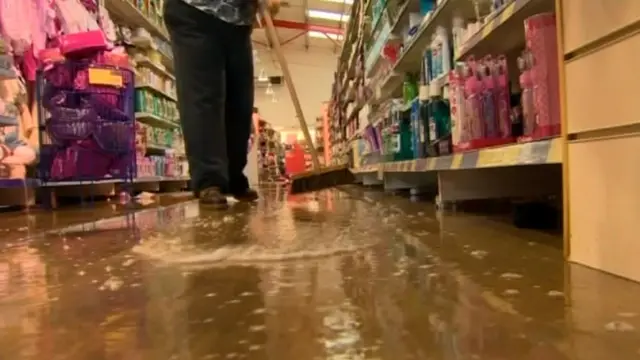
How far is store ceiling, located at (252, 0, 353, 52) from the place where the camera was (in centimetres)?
1175

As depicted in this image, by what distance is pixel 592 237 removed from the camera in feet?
3.16

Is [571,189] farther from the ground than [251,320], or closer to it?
farther from the ground

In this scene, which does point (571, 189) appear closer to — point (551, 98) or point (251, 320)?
point (551, 98)

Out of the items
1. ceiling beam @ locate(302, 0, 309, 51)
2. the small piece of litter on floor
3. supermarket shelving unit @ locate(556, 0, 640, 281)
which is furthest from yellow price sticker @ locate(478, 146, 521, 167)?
ceiling beam @ locate(302, 0, 309, 51)

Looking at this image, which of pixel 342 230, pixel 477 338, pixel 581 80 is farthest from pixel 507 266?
pixel 342 230

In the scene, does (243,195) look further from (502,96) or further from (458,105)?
(502,96)

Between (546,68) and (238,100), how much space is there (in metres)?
1.98

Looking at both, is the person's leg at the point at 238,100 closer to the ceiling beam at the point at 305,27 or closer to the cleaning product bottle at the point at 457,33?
the cleaning product bottle at the point at 457,33

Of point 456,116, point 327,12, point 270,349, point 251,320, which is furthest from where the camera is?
point 327,12

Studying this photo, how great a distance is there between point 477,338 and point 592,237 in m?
0.45

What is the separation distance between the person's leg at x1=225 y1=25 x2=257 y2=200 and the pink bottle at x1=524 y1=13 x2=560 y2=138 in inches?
69.6

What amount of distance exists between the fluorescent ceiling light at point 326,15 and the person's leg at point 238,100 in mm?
9470

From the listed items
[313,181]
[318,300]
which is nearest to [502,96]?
[318,300]

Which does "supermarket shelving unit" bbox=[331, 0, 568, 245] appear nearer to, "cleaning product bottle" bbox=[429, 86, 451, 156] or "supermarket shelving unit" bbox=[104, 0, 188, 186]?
"cleaning product bottle" bbox=[429, 86, 451, 156]
